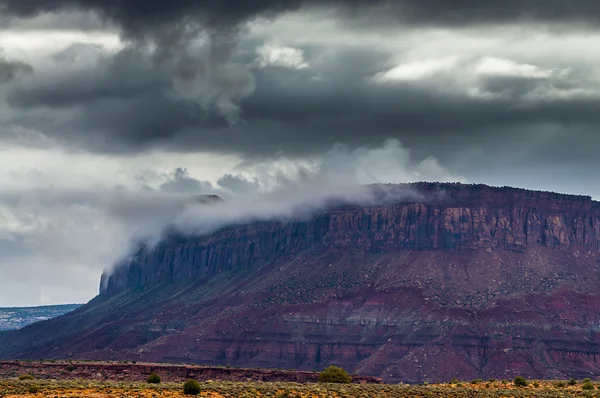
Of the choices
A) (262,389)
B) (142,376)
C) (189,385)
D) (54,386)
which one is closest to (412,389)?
(262,389)

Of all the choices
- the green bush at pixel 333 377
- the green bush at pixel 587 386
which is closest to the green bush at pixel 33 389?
the green bush at pixel 333 377

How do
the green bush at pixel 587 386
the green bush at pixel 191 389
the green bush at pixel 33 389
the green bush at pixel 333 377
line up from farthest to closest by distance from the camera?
the green bush at pixel 333 377 < the green bush at pixel 587 386 < the green bush at pixel 191 389 < the green bush at pixel 33 389

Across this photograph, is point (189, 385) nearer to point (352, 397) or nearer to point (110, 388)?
point (110, 388)

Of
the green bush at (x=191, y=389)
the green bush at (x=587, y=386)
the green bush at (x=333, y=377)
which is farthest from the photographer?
the green bush at (x=333, y=377)

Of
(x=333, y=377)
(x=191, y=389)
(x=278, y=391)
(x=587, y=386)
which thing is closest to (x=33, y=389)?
(x=191, y=389)

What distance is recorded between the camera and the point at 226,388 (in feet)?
414

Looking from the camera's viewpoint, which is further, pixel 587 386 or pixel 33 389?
pixel 587 386

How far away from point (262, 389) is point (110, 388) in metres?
15.1

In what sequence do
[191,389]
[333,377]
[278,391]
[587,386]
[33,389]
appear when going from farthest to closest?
[333,377] < [587,386] < [278,391] < [191,389] < [33,389]

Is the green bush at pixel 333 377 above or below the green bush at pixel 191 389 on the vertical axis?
above

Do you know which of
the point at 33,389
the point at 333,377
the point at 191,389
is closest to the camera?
the point at 33,389

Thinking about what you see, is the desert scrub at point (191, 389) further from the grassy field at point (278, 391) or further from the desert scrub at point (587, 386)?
the desert scrub at point (587, 386)

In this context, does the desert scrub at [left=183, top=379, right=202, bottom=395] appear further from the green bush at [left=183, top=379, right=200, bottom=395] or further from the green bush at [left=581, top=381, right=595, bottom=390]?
the green bush at [left=581, top=381, right=595, bottom=390]

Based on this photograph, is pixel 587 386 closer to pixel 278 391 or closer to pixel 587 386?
pixel 587 386
